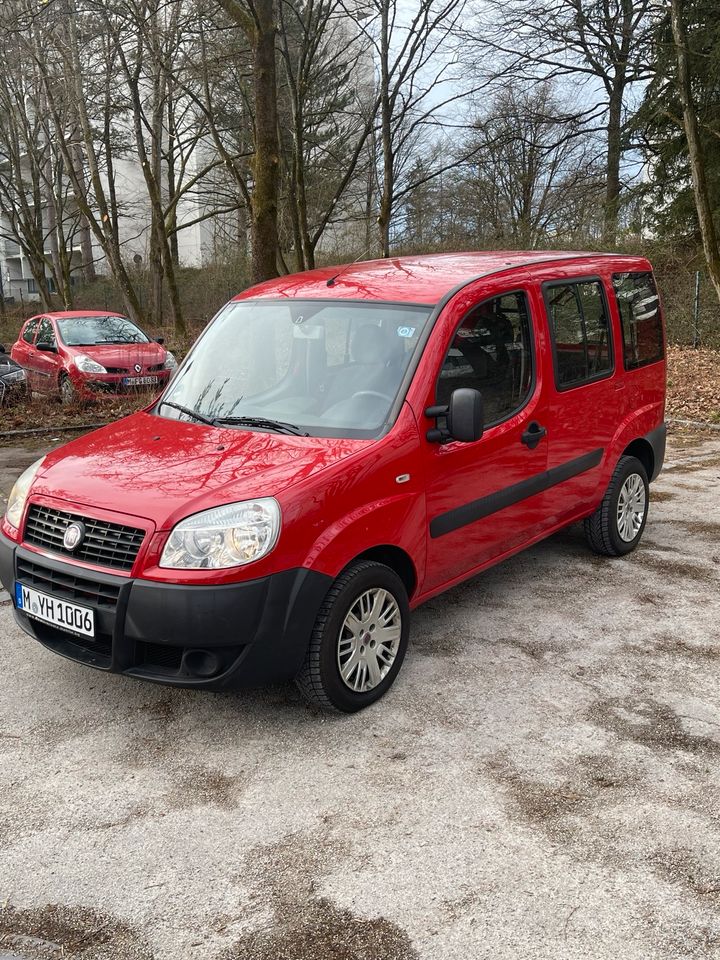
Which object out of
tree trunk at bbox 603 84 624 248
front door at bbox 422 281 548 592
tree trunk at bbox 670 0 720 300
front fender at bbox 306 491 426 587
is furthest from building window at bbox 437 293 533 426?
tree trunk at bbox 603 84 624 248

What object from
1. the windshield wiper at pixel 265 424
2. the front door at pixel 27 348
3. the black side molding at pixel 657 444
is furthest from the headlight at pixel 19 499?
the front door at pixel 27 348

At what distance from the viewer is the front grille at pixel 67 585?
142 inches

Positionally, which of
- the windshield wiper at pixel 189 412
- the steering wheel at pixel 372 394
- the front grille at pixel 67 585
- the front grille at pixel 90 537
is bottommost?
the front grille at pixel 67 585

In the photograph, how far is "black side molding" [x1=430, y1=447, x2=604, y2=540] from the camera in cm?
439

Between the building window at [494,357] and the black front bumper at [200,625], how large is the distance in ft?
4.36

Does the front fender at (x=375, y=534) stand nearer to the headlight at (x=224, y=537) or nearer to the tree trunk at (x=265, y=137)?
the headlight at (x=224, y=537)

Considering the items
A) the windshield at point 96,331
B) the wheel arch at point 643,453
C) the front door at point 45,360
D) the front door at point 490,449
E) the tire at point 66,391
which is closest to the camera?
the front door at point 490,449

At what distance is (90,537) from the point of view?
372 cm

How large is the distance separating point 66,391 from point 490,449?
9.99 m

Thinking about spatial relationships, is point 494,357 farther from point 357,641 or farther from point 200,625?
point 200,625

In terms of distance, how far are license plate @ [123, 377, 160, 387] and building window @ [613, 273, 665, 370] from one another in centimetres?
855

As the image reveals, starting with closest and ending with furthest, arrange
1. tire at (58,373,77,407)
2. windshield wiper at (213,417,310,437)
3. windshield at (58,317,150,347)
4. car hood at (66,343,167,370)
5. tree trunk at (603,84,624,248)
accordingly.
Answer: windshield wiper at (213,417,310,437) → tire at (58,373,77,407) → car hood at (66,343,167,370) → windshield at (58,317,150,347) → tree trunk at (603,84,624,248)

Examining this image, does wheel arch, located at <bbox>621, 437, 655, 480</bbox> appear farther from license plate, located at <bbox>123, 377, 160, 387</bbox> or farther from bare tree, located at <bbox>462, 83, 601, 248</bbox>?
bare tree, located at <bbox>462, 83, 601, 248</bbox>

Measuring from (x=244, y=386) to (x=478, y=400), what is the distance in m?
1.28
